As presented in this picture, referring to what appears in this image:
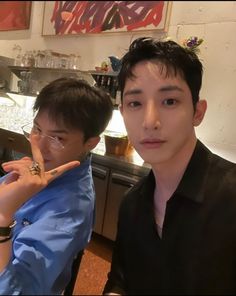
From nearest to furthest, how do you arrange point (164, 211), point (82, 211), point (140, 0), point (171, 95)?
point (140, 0) < point (171, 95) < point (164, 211) < point (82, 211)

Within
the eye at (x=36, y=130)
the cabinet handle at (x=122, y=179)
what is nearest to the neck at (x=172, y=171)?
the eye at (x=36, y=130)

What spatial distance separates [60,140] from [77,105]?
0.33ft

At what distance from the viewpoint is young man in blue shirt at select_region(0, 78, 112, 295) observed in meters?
0.40

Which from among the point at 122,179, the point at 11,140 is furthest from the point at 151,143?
the point at 122,179

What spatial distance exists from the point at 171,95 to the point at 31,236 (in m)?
0.33

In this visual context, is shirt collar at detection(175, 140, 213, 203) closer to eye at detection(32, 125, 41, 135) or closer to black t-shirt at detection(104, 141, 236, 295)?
black t-shirt at detection(104, 141, 236, 295)

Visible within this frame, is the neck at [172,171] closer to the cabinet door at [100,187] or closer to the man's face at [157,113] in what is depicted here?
the man's face at [157,113]

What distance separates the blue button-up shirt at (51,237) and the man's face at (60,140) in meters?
0.04

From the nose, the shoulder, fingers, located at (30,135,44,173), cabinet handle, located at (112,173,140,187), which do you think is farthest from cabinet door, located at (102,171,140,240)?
the nose

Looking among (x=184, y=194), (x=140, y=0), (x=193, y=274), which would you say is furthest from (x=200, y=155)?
(x=140, y=0)

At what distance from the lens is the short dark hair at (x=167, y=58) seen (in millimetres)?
433

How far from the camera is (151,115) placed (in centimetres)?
32

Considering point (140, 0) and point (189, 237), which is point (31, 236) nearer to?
point (189, 237)

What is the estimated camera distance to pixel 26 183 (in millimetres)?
386
